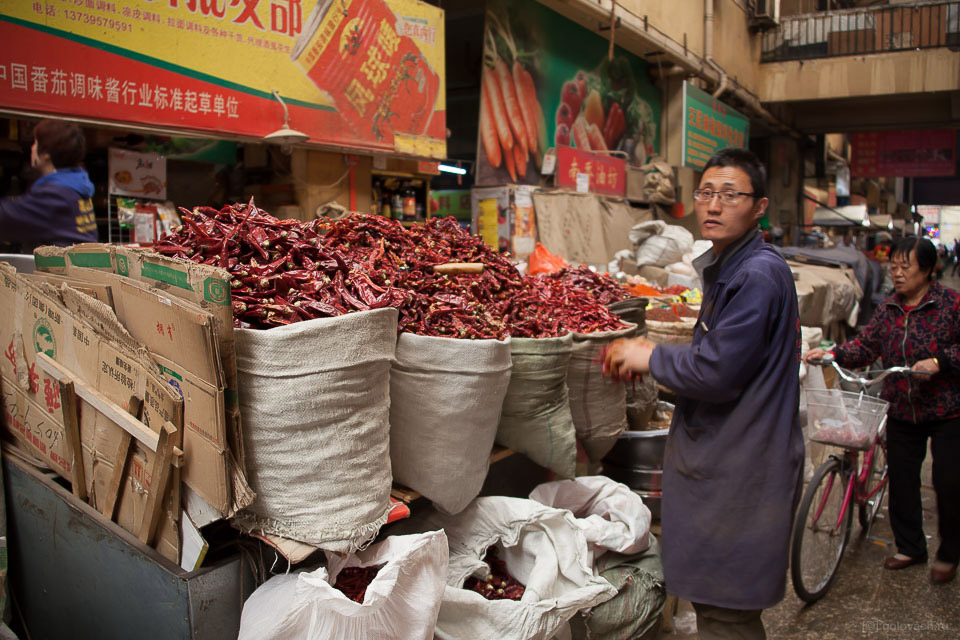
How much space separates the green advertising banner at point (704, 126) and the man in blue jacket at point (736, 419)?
824 centimetres

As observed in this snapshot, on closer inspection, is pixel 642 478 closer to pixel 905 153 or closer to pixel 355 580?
pixel 355 580

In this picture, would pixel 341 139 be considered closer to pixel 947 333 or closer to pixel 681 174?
pixel 947 333

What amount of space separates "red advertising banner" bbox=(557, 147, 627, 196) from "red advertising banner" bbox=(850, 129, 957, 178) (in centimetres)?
908

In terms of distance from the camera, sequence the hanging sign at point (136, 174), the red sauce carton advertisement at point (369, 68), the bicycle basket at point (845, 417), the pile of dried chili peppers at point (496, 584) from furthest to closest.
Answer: the red sauce carton advertisement at point (369, 68) → the hanging sign at point (136, 174) → the bicycle basket at point (845, 417) → the pile of dried chili peppers at point (496, 584)

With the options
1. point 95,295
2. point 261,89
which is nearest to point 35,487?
point 95,295

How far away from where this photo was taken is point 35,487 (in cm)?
225

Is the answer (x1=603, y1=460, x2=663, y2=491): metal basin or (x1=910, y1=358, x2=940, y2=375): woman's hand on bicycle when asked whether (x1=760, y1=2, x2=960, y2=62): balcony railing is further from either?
(x1=603, y1=460, x2=663, y2=491): metal basin

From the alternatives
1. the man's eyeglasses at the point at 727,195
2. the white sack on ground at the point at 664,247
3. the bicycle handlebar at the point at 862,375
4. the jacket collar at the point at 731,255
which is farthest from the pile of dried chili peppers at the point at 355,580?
the white sack on ground at the point at 664,247

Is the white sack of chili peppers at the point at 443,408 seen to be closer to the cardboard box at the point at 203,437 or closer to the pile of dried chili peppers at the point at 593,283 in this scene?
the cardboard box at the point at 203,437

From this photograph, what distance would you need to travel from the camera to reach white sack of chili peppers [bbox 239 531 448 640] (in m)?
1.71

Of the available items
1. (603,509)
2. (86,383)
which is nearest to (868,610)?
(603,509)

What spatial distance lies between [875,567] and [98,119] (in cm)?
528

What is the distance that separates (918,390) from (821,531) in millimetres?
974

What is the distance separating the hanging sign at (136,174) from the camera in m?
4.25
